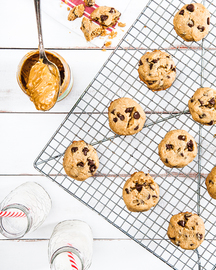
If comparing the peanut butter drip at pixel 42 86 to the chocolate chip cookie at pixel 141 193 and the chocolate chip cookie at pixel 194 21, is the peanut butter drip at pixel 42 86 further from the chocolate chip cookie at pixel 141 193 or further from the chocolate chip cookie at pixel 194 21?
the chocolate chip cookie at pixel 194 21

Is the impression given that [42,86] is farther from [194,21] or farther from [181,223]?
[181,223]

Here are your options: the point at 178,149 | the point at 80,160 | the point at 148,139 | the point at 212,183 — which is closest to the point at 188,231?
the point at 212,183

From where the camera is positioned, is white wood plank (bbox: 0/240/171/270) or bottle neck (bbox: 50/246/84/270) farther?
white wood plank (bbox: 0/240/171/270)

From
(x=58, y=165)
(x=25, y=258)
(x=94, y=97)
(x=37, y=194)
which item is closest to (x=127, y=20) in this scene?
(x=94, y=97)

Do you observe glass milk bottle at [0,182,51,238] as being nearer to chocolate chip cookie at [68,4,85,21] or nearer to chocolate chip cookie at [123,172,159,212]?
chocolate chip cookie at [123,172,159,212]

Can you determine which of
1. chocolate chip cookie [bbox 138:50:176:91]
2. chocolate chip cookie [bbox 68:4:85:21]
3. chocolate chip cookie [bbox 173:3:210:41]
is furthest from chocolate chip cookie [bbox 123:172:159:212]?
chocolate chip cookie [bbox 68:4:85:21]

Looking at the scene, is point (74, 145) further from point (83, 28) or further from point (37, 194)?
point (83, 28)
